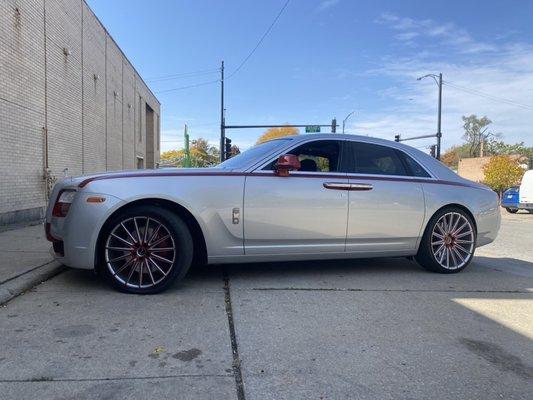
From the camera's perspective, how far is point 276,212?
5.01 meters

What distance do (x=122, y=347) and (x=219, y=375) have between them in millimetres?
793

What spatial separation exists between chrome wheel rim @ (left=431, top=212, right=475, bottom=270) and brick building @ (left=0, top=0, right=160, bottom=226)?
8.27m

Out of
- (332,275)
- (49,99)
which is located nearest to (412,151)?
(332,275)

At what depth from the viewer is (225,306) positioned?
430cm

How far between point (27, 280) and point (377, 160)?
397cm

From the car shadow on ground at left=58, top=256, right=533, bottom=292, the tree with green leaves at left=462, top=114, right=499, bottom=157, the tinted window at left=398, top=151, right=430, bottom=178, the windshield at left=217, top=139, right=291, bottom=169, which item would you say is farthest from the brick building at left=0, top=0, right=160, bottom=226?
the tree with green leaves at left=462, top=114, right=499, bottom=157

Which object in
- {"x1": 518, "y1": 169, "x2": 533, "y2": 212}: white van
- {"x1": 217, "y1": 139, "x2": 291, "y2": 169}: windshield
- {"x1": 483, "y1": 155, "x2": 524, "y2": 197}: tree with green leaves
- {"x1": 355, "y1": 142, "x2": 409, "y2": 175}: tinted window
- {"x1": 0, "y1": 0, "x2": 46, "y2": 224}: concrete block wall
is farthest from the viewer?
{"x1": 483, "y1": 155, "x2": 524, "y2": 197}: tree with green leaves

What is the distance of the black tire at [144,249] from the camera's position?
4578 millimetres

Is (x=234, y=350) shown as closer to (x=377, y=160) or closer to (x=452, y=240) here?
(x=377, y=160)

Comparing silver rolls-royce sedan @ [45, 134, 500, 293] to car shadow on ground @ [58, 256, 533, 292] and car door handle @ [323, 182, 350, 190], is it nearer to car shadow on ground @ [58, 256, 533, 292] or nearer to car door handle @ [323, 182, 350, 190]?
car door handle @ [323, 182, 350, 190]

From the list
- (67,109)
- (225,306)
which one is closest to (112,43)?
(67,109)

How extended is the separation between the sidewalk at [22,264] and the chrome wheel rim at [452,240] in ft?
14.5

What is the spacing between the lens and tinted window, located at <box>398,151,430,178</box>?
5871 millimetres

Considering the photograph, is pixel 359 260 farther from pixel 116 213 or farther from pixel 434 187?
pixel 116 213
